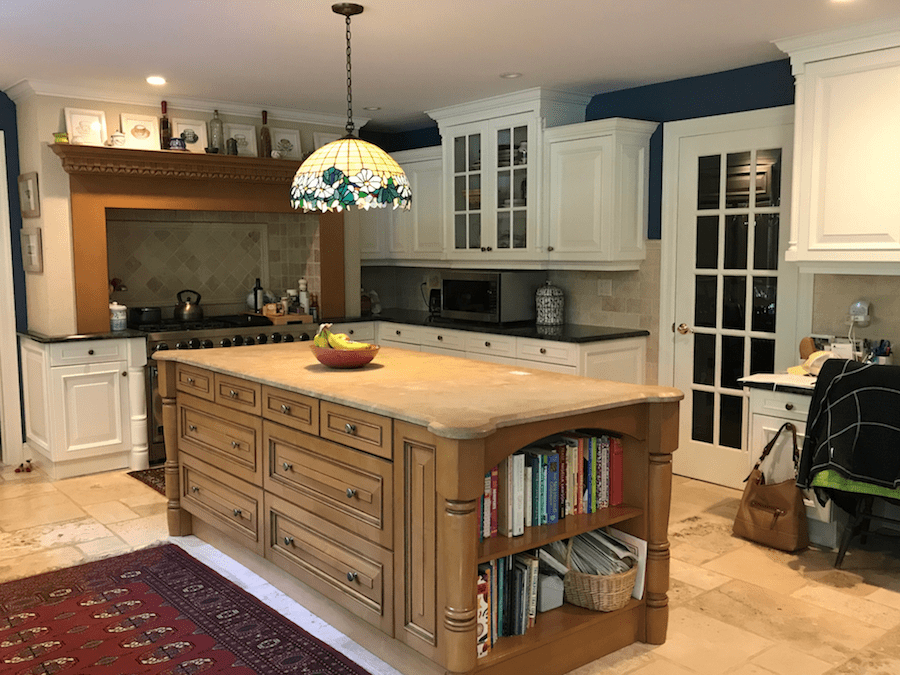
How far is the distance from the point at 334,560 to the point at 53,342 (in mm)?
2887

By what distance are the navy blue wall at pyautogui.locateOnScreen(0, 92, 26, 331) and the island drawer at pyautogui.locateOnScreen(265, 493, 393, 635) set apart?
3.08 meters

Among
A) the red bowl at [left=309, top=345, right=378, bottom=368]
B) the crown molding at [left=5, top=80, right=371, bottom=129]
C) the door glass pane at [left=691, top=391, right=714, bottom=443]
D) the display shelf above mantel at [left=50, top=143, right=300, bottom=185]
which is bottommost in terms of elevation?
the door glass pane at [left=691, top=391, right=714, bottom=443]

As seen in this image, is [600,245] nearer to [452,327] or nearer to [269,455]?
[452,327]

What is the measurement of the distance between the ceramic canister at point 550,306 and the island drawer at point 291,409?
2721 mm

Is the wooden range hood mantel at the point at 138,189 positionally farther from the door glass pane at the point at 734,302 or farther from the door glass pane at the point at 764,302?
the door glass pane at the point at 764,302

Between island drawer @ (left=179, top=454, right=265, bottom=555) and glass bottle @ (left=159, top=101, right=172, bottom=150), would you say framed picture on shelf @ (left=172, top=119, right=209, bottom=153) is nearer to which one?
glass bottle @ (left=159, top=101, right=172, bottom=150)

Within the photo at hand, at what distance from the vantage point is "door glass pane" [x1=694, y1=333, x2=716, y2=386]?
4922 mm

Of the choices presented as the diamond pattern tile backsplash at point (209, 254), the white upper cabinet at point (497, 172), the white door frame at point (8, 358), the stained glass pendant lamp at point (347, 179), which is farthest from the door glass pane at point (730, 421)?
the white door frame at point (8, 358)

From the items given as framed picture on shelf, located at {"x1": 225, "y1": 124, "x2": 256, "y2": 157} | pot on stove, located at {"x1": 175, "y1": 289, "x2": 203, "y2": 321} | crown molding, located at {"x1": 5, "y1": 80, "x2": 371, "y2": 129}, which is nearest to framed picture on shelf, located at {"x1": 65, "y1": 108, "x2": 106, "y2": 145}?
crown molding, located at {"x1": 5, "y1": 80, "x2": 371, "y2": 129}

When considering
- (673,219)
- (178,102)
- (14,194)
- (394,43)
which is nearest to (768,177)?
(673,219)

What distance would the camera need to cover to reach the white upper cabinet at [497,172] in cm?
537

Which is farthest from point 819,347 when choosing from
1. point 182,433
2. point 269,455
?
point 182,433

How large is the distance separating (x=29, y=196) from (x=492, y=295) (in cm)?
307

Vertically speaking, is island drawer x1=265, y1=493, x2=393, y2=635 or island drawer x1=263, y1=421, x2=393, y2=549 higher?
island drawer x1=263, y1=421, x2=393, y2=549
